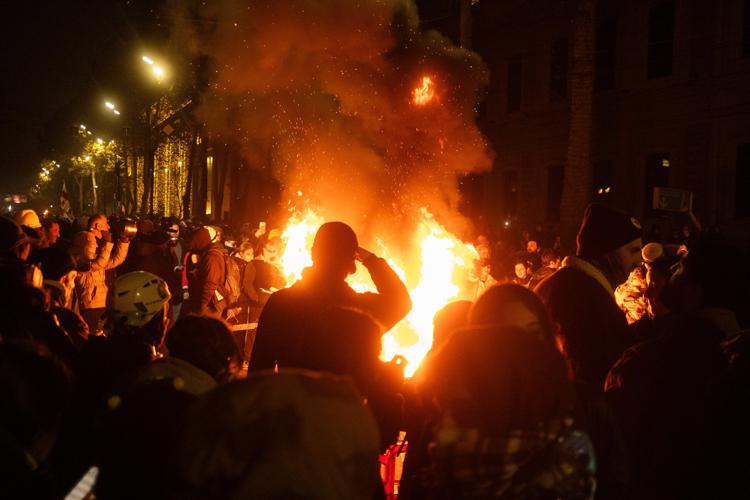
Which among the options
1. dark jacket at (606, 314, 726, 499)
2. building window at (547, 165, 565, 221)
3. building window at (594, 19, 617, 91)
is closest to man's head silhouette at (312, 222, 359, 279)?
dark jacket at (606, 314, 726, 499)

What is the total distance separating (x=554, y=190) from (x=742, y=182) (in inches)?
255

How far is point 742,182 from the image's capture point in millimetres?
17484

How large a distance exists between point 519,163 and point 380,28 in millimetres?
14810

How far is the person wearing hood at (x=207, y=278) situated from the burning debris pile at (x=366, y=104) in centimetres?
110

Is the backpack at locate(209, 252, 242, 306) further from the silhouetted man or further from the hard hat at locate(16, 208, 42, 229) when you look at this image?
the silhouetted man

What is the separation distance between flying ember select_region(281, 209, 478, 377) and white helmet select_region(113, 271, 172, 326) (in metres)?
3.94

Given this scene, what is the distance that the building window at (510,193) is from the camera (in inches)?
962

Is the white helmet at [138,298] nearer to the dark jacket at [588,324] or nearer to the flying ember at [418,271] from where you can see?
the dark jacket at [588,324]

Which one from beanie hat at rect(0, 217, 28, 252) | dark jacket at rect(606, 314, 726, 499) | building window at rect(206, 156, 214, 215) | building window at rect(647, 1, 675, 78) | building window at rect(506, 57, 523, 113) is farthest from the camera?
building window at rect(206, 156, 214, 215)

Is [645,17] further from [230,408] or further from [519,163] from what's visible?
[230,408]

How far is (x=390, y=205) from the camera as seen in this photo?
37.4 ft

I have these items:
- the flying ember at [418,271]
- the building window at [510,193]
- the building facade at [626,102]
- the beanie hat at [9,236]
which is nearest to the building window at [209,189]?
the building facade at [626,102]

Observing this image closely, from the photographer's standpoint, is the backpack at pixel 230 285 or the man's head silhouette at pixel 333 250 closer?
the man's head silhouette at pixel 333 250

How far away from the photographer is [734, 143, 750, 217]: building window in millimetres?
17375
